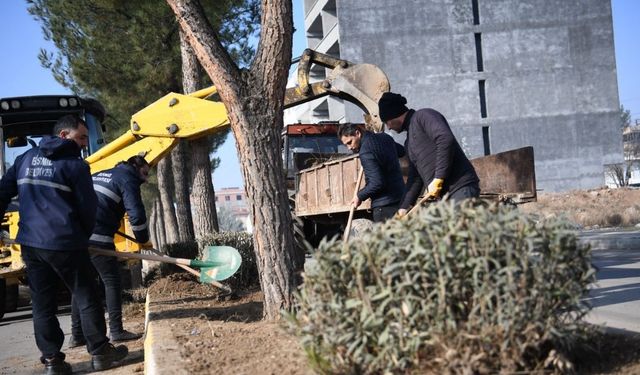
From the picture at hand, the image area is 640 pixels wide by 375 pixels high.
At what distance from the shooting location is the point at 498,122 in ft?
137

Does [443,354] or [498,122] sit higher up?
[498,122]

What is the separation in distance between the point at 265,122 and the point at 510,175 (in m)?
5.57

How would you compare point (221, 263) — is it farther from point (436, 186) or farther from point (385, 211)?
point (436, 186)

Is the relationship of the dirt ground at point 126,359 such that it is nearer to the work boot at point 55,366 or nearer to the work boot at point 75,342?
the work boot at point 75,342

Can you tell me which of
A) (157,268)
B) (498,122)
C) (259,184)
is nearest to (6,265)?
(157,268)

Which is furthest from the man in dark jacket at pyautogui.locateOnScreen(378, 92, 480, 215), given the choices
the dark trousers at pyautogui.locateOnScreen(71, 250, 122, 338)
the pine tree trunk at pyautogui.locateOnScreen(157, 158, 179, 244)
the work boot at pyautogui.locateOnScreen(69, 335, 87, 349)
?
the pine tree trunk at pyautogui.locateOnScreen(157, 158, 179, 244)

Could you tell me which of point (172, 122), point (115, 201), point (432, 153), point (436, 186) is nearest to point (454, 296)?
point (436, 186)

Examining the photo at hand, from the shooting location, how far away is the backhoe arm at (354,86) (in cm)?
934

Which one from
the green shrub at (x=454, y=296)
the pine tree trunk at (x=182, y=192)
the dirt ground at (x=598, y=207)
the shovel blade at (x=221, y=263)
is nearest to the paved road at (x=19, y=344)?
the shovel blade at (x=221, y=263)

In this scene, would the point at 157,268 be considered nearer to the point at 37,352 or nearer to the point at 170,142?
Result: the point at 170,142

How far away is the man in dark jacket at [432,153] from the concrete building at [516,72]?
35126 millimetres

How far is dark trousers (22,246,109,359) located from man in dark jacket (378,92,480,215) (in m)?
2.54

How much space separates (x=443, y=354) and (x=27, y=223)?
382 cm

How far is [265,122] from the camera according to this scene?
5617 mm
